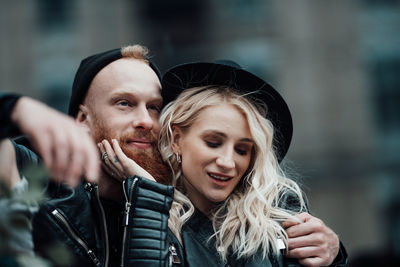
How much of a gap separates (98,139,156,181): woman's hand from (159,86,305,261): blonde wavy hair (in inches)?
9.6

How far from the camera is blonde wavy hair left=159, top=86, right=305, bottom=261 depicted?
10.2 ft

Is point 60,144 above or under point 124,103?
above

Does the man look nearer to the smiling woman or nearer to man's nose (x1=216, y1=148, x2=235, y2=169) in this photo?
the smiling woman

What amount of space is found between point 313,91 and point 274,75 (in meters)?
1.17

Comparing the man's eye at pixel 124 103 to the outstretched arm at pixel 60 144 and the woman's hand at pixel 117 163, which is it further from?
the outstretched arm at pixel 60 144

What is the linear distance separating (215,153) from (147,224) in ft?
1.75

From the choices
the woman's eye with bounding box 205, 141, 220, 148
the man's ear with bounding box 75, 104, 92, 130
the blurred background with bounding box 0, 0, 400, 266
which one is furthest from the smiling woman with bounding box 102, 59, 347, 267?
the blurred background with bounding box 0, 0, 400, 266

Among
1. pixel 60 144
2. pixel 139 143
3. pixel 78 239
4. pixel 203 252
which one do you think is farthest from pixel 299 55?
pixel 60 144

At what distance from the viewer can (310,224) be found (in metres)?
3.12

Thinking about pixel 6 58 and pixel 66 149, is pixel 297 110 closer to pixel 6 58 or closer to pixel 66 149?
pixel 6 58

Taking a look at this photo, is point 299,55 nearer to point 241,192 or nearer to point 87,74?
point 87,74

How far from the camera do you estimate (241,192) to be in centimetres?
336

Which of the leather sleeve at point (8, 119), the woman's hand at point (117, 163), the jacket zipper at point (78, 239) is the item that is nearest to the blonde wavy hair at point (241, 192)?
the woman's hand at point (117, 163)

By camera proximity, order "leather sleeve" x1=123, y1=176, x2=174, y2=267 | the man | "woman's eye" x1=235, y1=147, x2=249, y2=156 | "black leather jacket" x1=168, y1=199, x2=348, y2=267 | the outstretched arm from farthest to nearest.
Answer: "woman's eye" x1=235, y1=147, x2=249, y2=156 < "black leather jacket" x1=168, y1=199, x2=348, y2=267 < the man < "leather sleeve" x1=123, y1=176, x2=174, y2=267 < the outstretched arm
